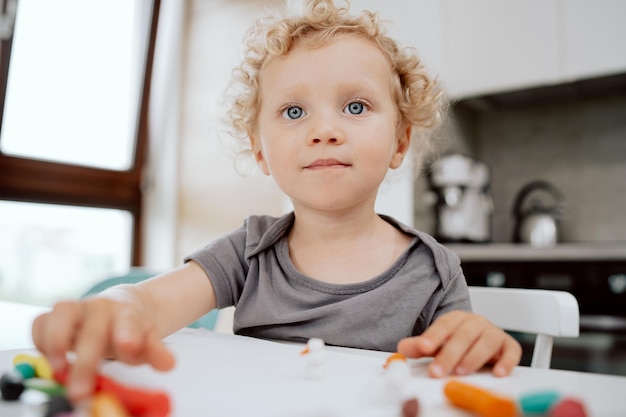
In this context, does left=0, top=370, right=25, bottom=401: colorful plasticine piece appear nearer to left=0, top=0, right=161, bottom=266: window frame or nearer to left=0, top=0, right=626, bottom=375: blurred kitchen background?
left=0, top=0, right=626, bottom=375: blurred kitchen background

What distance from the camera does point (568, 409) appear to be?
0.91ft

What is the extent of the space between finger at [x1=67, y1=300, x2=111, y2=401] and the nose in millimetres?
414

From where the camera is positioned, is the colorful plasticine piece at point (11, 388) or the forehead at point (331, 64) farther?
the forehead at point (331, 64)

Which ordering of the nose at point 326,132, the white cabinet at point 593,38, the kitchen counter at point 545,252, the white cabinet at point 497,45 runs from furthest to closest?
the white cabinet at point 497,45
the white cabinet at point 593,38
the kitchen counter at point 545,252
the nose at point 326,132

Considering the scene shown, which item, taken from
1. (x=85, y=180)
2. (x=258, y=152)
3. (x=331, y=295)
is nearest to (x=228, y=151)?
(x=85, y=180)

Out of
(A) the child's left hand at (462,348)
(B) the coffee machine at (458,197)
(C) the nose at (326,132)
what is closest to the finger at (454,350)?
(A) the child's left hand at (462,348)

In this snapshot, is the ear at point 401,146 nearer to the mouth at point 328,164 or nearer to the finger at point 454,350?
the mouth at point 328,164

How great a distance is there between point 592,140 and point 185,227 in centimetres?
216

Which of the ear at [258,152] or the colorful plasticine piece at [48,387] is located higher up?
the ear at [258,152]

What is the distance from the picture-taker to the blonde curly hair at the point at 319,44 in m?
0.84

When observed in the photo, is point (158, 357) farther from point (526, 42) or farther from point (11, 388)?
point (526, 42)

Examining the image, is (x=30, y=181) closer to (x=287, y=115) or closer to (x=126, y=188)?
(x=126, y=188)

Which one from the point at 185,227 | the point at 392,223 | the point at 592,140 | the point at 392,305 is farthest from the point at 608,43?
the point at 185,227

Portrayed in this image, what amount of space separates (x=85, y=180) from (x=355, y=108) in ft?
7.73
